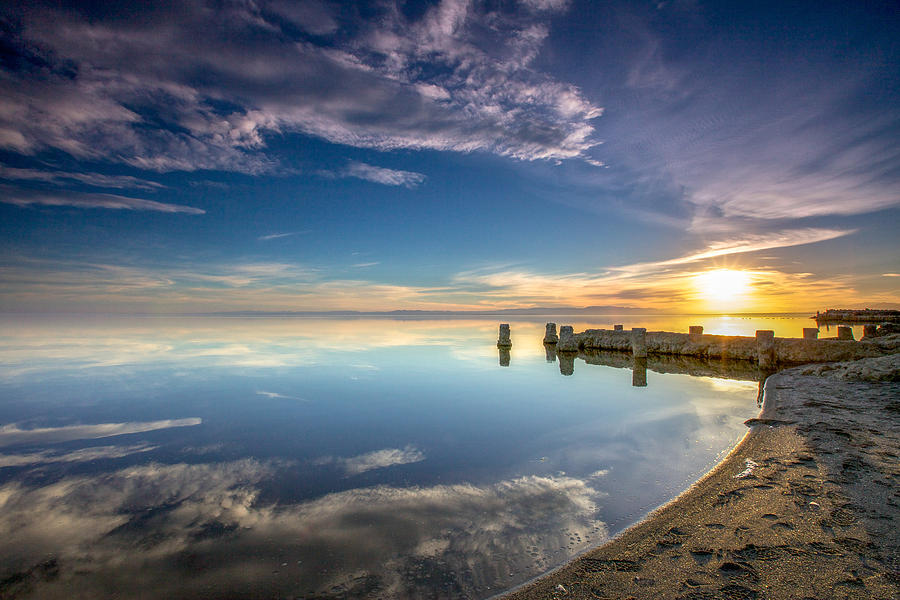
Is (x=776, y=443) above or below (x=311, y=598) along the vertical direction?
above

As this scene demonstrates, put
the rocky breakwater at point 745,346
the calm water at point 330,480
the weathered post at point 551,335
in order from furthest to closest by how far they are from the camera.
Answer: the weathered post at point 551,335, the rocky breakwater at point 745,346, the calm water at point 330,480

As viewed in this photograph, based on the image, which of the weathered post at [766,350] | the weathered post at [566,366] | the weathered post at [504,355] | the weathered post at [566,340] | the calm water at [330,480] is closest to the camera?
the calm water at [330,480]

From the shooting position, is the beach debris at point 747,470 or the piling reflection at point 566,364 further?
the piling reflection at point 566,364

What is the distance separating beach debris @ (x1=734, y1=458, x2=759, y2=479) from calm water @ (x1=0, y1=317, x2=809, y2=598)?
2.21 feet

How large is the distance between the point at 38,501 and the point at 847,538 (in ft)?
29.9

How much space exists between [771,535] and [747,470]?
191 cm

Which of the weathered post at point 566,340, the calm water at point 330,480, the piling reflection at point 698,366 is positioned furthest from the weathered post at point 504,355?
the calm water at point 330,480

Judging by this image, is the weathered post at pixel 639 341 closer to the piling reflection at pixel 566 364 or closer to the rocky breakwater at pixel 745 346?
the rocky breakwater at pixel 745 346

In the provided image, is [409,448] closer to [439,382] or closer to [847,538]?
[847,538]

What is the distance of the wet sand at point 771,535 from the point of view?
2723 millimetres

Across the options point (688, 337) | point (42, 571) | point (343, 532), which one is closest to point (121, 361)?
point (42, 571)

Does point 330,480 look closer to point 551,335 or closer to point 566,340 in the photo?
point 566,340

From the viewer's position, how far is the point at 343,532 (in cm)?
427

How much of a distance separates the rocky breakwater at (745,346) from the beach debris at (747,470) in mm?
14490
